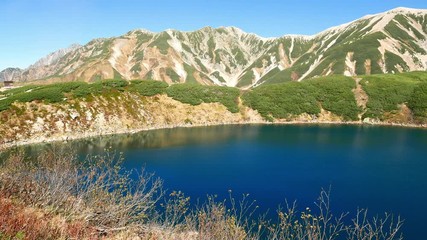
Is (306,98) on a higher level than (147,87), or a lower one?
lower

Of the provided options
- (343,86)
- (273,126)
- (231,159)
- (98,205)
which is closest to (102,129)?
(231,159)

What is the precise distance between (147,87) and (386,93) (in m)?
73.0

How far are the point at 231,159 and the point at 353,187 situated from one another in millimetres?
18817

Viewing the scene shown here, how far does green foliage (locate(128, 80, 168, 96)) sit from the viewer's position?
313 feet

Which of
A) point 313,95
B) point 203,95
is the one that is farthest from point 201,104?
point 313,95

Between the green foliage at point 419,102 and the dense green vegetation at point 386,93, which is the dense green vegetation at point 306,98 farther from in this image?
the green foliage at point 419,102

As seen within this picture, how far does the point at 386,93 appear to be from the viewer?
329 ft

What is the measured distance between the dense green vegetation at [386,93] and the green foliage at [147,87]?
62380 millimetres

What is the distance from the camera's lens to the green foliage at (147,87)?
95.5m

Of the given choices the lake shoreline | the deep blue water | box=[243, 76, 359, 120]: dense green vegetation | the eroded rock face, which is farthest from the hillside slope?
the deep blue water

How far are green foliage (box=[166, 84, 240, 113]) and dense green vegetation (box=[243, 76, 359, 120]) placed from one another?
5.37 metres

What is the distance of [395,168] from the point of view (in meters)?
43.7

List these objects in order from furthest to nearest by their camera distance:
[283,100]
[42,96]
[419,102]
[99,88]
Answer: [283,100]
[419,102]
[99,88]
[42,96]

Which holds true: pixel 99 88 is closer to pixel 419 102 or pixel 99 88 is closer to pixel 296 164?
pixel 296 164
